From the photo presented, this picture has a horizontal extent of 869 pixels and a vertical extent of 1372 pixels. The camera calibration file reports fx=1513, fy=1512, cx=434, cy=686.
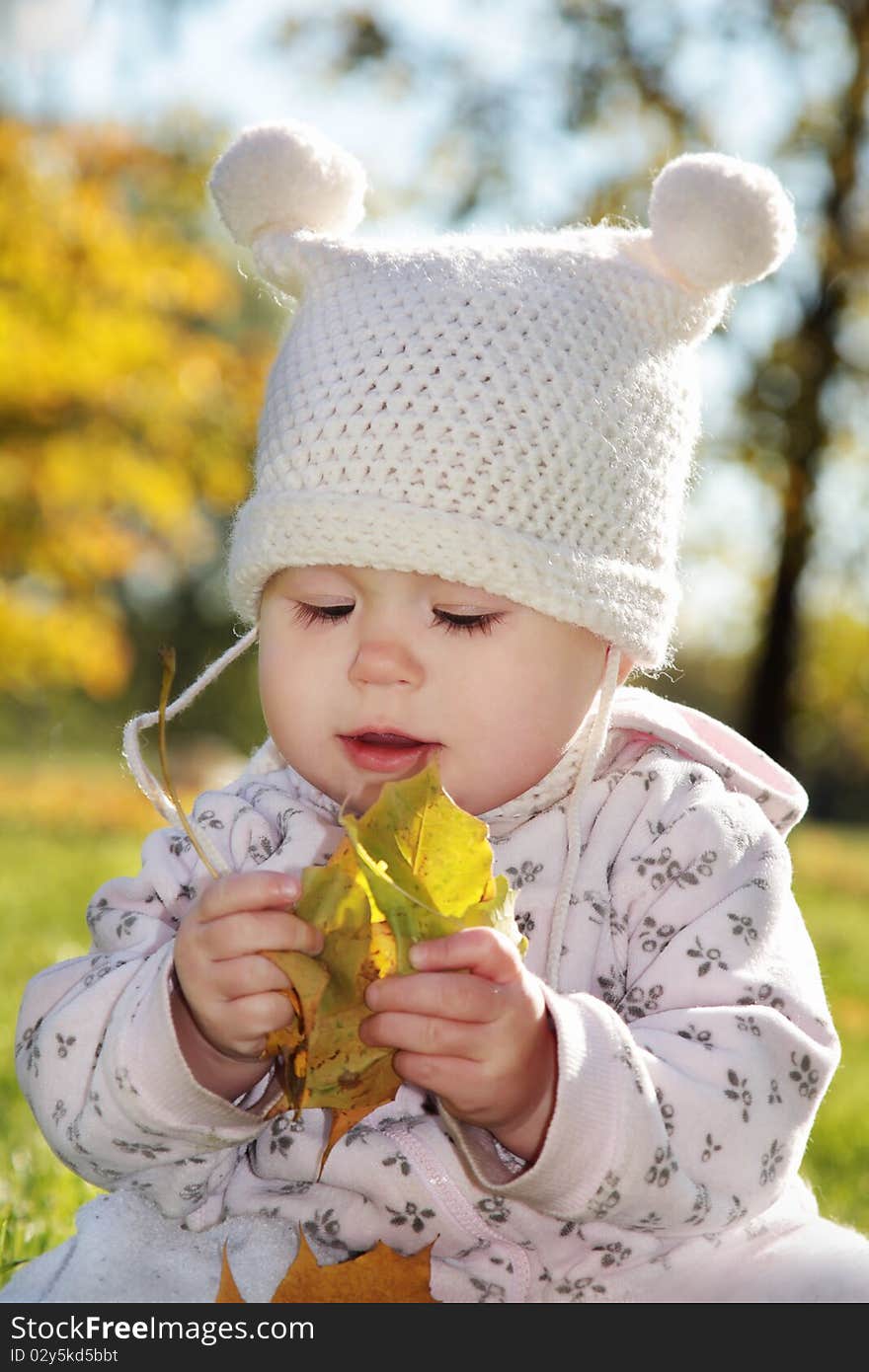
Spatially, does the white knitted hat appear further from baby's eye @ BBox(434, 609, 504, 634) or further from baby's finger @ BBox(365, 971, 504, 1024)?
baby's finger @ BBox(365, 971, 504, 1024)

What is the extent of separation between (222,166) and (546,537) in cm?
100

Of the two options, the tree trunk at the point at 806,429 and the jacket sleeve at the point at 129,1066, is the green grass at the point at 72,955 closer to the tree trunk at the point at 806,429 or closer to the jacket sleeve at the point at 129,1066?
the jacket sleeve at the point at 129,1066

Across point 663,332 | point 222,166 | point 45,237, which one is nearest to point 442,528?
point 663,332

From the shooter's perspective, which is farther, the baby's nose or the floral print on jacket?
the baby's nose

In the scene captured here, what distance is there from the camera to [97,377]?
12.2 m

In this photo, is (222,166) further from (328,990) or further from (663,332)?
(328,990)

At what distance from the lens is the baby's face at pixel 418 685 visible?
2119 mm

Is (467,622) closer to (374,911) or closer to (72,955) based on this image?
(374,911)

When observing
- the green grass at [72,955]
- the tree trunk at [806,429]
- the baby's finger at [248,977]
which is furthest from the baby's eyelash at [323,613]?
the tree trunk at [806,429]

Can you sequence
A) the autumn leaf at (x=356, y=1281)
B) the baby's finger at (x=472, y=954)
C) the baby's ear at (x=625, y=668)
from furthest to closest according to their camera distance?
the baby's ear at (x=625, y=668), the autumn leaf at (x=356, y=1281), the baby's finger at (x=472, y=954)

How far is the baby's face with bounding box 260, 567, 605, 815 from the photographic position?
6.95ft

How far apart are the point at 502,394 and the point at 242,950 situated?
0.94 metres

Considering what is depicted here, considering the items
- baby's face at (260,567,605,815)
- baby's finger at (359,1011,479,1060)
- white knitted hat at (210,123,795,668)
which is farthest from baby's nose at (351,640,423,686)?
baby's finger at (359,1011,479,1060)

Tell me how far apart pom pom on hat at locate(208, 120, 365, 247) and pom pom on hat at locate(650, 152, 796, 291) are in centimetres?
57
